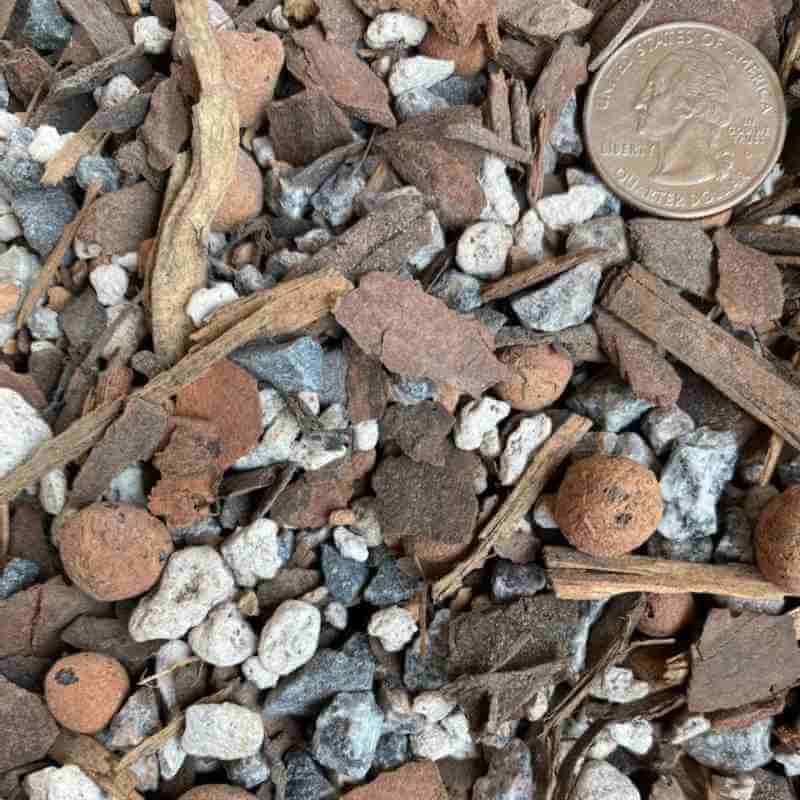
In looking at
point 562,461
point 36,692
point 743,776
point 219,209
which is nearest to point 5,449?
point 36,692

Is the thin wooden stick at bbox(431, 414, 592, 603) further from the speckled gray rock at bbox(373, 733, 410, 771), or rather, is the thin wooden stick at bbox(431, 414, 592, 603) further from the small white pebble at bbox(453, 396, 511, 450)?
the speckled gray rock at bbox(373, 733, 410, 771)

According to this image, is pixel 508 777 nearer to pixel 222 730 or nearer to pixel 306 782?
pixel 306 782

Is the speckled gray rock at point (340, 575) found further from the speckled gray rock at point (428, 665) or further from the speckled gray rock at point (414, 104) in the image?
the speckled gray rock at point (414, 104)

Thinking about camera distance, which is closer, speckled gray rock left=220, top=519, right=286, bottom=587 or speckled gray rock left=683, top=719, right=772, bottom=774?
speckled gray rock left=220, top=519, right=286, bottom=587

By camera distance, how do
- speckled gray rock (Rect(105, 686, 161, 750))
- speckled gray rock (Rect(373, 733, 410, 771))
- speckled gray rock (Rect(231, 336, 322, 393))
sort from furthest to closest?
speckled gray rock (Rect(373, 733, 410, 771)), speckled gray rock (Rect(105, 686, 161, 750)), speckled gray rock (Rect(231, 336, 322, 393))

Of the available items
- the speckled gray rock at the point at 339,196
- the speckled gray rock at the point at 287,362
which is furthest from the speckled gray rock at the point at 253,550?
the speckled gray rock at the point at 339,196

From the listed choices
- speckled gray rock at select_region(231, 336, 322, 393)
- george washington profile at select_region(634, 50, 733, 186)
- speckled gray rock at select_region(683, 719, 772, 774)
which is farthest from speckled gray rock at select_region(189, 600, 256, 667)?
george washington profile at select_region(634, 50, 733, 186)
